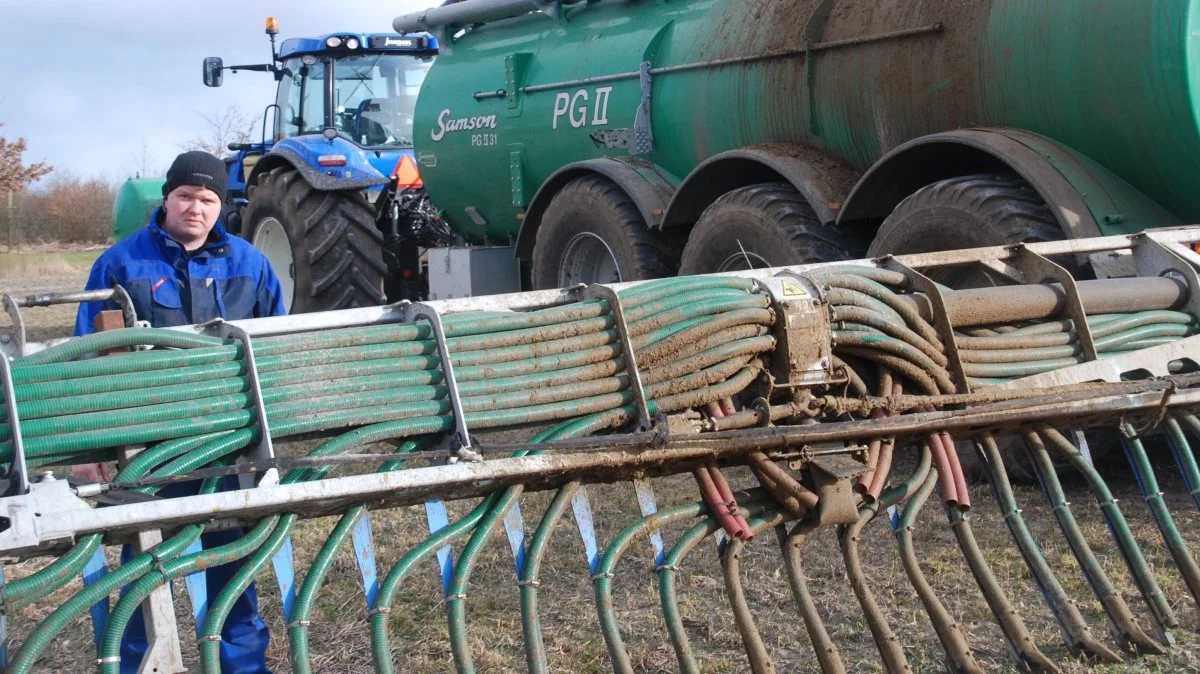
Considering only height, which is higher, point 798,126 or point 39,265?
point 798,126

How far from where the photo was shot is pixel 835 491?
9.34ft

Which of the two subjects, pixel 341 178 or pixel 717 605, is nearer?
pixel 717 605

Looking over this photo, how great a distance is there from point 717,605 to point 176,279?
171 cm

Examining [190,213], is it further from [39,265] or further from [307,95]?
[39,265]

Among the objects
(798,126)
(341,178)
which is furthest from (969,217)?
(341,178)

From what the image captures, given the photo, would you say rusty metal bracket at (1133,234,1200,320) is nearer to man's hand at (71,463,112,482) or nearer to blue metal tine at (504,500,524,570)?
blue metal tine at (504,500,524,570)

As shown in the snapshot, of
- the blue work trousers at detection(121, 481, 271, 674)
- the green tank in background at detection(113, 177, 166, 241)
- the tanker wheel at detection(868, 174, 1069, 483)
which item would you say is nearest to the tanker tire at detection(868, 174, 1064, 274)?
the tanker wheel at detection(868, 174, 1069, 483)

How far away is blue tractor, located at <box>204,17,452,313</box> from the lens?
7484 mm

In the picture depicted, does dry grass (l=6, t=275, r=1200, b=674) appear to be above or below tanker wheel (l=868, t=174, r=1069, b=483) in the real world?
below

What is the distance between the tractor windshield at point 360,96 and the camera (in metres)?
8.97

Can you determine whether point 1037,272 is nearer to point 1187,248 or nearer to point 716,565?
point 1187,248

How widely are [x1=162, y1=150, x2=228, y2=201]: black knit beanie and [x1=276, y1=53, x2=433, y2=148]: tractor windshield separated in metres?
5.89

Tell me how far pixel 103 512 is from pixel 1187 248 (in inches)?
122

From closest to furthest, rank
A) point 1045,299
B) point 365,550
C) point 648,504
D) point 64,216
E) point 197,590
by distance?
point 197,590
point 365,550
point 648,504
point 1045,299
point 64,216
